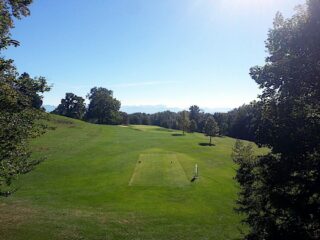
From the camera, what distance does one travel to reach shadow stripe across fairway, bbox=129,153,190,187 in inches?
1786

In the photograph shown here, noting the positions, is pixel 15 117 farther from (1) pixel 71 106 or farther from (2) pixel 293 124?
(1) pixel 71 106

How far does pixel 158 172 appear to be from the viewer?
169ft

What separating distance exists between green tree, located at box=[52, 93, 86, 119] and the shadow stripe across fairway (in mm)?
114687

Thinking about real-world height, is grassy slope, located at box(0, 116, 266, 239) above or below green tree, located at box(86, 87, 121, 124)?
below

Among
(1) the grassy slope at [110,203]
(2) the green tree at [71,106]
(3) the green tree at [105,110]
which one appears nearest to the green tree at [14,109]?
(1) the grassy slope at [110,203]

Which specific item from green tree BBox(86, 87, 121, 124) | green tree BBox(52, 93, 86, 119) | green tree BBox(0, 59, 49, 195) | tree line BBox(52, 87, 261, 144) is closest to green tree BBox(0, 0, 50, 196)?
green tree BBox(0, 59, 49, 195)

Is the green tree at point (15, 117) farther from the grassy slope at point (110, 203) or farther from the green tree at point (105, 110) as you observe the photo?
the green tree at point (105, 110)

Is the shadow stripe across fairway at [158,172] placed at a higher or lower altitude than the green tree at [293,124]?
lower

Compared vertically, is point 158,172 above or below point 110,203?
above

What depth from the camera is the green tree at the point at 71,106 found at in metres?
175

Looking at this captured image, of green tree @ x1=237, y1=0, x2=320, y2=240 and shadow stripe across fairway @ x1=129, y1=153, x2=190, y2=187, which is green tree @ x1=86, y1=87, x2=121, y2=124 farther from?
green tree @ x1=237, y1=0, x2=320, y2=240

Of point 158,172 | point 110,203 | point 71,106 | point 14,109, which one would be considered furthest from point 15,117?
point 71,106

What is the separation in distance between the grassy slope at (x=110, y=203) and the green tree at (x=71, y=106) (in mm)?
111174

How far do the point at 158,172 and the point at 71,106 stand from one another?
13211 centimetres
